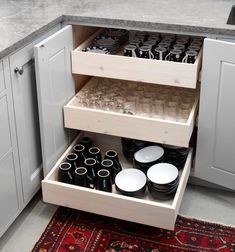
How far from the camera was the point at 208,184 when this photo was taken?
2.22 meters

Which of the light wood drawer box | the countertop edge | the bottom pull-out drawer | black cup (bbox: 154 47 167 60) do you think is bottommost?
the bottom pull-out drawer

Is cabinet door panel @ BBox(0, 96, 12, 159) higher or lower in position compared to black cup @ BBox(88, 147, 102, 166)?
higher

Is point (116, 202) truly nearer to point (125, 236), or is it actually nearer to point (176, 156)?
point (125, 236)

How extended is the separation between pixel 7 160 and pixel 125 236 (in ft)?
2.01

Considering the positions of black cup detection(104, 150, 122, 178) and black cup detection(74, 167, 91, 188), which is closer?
black cup detection(74, 167, 91, 188)

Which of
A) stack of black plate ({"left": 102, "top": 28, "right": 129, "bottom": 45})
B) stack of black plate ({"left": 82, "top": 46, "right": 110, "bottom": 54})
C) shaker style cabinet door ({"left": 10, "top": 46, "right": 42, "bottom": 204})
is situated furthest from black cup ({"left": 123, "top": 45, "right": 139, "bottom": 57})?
shaker style cabinet door ({"left": 10, "top": 46, "right": 42, "bottom": 204})

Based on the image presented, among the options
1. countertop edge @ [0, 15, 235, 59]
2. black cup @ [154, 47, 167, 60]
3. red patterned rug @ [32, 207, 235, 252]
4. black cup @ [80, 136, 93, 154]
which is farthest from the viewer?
black cup @ [80, 136, 93, 154]

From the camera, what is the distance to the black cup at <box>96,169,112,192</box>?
75.3 inches

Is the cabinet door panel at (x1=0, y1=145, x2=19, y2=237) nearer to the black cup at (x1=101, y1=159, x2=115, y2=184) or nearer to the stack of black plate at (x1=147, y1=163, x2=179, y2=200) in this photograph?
the black cup at (x1=101, y1=159, x2=115, y2=184)

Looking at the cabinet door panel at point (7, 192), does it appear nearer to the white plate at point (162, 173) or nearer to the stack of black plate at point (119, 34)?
the white plate at point (162, 173)

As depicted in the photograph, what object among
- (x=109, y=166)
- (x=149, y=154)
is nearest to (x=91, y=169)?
(x=109, y=166)

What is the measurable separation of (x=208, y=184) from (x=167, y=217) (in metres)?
0.52

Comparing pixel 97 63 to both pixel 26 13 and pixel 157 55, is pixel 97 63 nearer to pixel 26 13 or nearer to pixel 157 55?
pixel 157 55

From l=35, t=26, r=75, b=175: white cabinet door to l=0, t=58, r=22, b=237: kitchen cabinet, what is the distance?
0.16 meters
